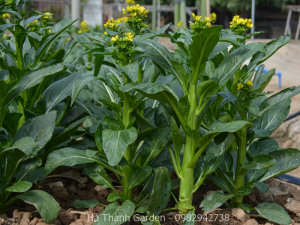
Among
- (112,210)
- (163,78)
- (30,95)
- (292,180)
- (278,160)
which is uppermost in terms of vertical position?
(163,78)

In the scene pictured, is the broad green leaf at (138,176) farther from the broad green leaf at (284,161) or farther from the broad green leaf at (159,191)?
the broad green leaf at (284,161)

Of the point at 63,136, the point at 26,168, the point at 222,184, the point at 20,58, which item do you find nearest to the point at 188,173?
the point at 222,184

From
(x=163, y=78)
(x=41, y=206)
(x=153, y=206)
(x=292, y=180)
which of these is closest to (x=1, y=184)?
(x=41, y=206)

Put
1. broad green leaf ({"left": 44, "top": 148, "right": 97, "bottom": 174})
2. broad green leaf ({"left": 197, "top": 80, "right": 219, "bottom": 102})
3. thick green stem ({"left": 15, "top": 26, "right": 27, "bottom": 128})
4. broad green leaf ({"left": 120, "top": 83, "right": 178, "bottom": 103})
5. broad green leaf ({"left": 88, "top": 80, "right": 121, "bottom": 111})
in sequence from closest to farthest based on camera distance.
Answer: broad green leaf ({"left": 120, "top": 83, "right": 178, "bottom": 103}) → broad green leaf ({"left": 197, "top": 80, "right": 219, "bottom": 102}) → broad green leaf ({"left": 44, "top": 148, "right": 97, "bottom": 174}) → broad green leaf ({"left": 88, "top": 80, "right": 121, "bottom": 111}) → thick green stem ({"left": 15, "top": 26, "right": 27, "bottom": 128})

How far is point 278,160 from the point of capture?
5.70 feet

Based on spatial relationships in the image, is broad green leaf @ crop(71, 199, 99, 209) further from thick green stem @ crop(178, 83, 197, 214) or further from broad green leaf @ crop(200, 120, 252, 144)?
broad green leaf @ crop(200, 120, 252, 144)

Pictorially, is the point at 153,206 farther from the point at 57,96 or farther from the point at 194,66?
the point at 57,96

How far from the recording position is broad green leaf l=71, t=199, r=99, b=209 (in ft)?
5.52

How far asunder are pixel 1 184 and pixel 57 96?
606 millimetres

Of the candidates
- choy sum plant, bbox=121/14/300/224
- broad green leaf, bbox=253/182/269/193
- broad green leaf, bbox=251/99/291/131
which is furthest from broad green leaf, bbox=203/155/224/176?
broad green leaf, bbox=251/99/291/131

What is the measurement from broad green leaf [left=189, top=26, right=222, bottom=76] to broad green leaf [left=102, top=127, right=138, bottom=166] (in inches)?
17.7

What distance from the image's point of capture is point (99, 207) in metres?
1.71

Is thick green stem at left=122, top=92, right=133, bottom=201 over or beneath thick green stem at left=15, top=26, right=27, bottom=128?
beneath

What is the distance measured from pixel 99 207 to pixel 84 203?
0.09m
